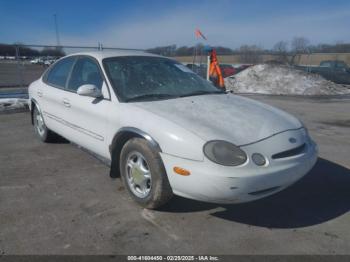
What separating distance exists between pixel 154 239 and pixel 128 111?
1.28m

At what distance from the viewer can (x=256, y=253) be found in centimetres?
255

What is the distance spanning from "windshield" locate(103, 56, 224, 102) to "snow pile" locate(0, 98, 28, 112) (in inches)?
229

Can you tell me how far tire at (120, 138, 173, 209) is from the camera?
2.93 metres

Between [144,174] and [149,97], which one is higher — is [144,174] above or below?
below

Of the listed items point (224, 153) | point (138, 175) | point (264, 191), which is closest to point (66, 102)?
point (138, 175)

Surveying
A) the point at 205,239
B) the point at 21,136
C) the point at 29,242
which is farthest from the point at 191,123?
the point at 21,136

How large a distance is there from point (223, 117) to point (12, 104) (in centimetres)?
761

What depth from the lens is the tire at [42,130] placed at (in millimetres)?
5250

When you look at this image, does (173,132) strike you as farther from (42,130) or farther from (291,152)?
(42,130)

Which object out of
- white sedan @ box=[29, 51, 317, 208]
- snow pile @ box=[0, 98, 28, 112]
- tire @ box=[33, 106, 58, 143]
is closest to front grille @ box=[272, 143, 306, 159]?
white sedan @ box=[29, 51, 317, 208]

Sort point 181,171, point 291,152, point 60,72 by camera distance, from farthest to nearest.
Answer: point 60,72 → point 291,152 → point 181,171

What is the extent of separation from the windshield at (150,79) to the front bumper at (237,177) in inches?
40.5

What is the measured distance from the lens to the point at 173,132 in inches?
111

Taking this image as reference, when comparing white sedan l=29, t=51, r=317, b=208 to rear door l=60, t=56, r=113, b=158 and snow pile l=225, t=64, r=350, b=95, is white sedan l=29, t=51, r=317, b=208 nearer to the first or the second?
rear door l=60, t=56, r=113, b=158
